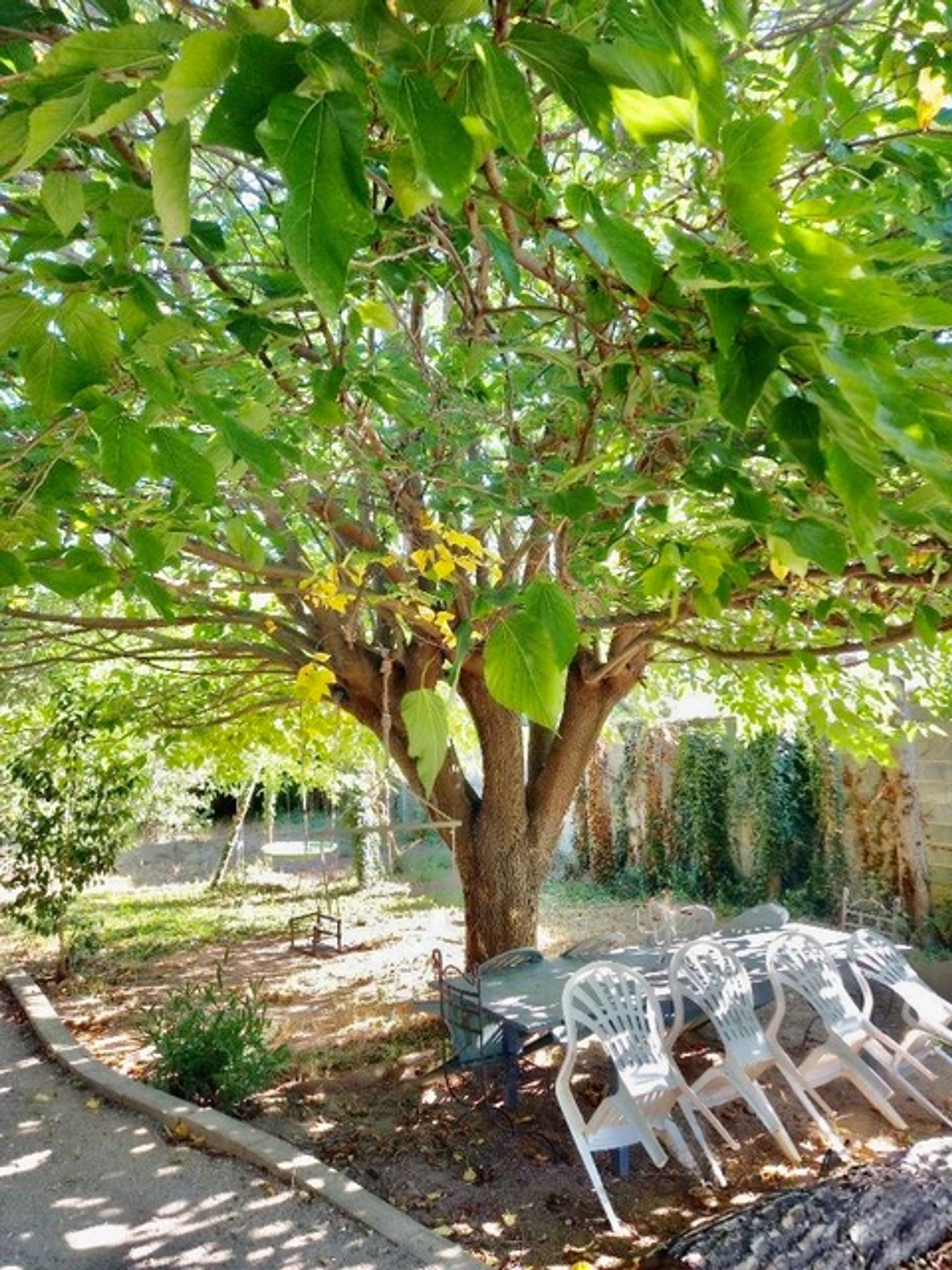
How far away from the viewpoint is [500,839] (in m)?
5.85

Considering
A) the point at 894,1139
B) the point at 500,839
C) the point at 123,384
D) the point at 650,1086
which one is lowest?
the point at 894,1139

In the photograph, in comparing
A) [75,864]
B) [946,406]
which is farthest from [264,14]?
[75,864]

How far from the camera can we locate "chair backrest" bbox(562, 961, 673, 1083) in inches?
166

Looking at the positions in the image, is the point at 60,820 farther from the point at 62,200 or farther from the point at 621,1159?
the point at 62,200

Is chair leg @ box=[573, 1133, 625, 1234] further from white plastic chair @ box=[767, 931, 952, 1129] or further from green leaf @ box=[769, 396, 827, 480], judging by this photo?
green leaf @ box=[769, 396, 827, 480]

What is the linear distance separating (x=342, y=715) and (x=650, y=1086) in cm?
335

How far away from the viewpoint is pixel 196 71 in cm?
60

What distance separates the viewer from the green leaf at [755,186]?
656 millimetres

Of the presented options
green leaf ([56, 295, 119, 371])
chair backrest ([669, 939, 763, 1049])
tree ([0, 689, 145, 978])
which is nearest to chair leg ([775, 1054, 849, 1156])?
chair backrest ([669, 939, 763, 1049])

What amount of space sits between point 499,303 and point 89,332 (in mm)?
2505

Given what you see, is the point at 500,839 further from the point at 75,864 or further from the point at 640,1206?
the point at 75,864

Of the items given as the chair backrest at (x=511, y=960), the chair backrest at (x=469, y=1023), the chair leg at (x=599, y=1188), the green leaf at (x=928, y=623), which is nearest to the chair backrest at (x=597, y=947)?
the chair backrest at (x=511, y=960)

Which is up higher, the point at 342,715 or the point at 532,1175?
the point at 342,715

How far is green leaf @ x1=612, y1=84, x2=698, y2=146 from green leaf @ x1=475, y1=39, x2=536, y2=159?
0.11m
